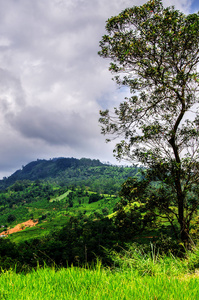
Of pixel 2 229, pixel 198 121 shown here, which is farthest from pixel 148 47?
pixel 2 229

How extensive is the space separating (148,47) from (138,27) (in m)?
1.51

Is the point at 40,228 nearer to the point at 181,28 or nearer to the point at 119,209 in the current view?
the point at 119,209

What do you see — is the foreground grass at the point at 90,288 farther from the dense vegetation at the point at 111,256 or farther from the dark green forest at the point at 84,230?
the dark green forest at the point at 84,230

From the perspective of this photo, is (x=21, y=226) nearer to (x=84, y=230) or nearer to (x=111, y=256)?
(x=84, y=230)

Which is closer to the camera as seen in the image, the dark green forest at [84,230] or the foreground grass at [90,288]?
the foreground grass at [90,288]

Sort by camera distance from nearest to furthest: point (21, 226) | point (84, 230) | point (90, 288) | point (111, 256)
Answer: point (90, 288)
point (111, 256)
point (84, 230)
point (21, 226)

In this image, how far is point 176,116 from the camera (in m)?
12.1

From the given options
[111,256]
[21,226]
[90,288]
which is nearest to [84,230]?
[111,256]

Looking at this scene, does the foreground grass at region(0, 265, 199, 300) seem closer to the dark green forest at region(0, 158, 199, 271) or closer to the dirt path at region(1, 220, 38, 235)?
the dark green forest at region(0, 158, 199, 271)

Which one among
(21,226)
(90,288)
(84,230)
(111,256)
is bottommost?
(21,226)

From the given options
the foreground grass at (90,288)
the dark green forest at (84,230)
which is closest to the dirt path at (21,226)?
the dark green forest at (84,230)

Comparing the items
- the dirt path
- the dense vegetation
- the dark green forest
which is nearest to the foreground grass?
the dense vegetation

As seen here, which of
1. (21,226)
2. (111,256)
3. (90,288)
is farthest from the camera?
(21,226)

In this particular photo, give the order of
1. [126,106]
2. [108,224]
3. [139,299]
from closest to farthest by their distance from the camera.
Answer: [139,299] → [126,106] → [108,224]
